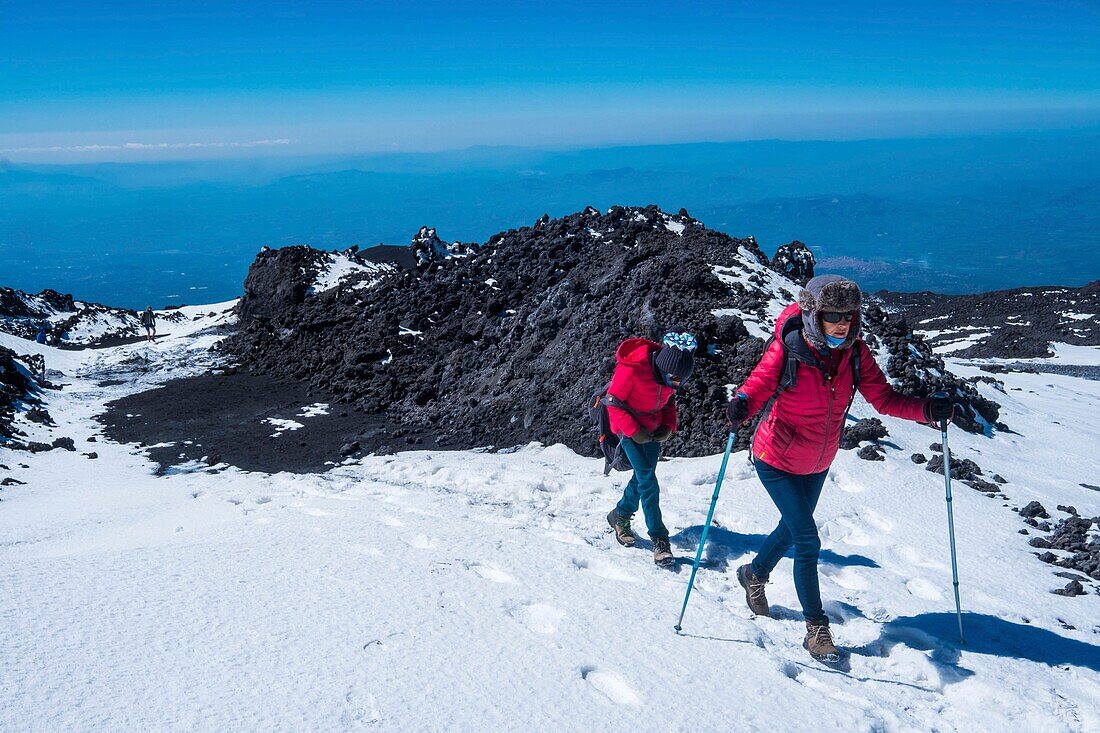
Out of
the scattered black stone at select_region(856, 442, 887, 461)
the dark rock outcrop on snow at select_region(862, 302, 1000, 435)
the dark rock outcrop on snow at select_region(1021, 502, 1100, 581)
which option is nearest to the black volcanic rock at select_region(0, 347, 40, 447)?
the scattered black stone at select_region(856, 442, 887, 461)

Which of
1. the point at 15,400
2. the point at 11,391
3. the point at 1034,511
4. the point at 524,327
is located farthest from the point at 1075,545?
the point at 11,391

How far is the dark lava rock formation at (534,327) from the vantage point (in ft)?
38.8

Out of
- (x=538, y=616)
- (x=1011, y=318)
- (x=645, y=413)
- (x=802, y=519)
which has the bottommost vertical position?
(x=1011, y=318)

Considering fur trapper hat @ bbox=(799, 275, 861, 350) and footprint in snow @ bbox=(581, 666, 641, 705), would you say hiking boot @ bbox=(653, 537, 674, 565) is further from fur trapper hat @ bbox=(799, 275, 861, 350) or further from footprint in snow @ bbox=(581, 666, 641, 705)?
fur trapper hat @ bbox=(799, 275, 861, 350)

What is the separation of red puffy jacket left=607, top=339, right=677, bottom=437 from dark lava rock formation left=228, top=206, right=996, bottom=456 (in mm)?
3979

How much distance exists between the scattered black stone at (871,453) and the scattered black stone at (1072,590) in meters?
3.01

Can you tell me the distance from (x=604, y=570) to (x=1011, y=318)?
40.4 meters

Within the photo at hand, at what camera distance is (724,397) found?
412 inches

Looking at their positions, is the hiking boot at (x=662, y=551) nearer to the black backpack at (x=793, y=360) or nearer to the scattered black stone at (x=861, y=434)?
the black backpack at (x=793, y=360)

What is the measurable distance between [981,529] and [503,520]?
5245mm

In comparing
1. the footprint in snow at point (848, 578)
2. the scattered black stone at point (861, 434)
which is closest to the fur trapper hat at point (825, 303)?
the footprint in snow at point (848, 578)

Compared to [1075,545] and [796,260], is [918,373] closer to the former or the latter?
[1075,545]

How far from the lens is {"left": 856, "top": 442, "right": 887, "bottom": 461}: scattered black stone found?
27.8ft

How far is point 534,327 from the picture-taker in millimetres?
16266
